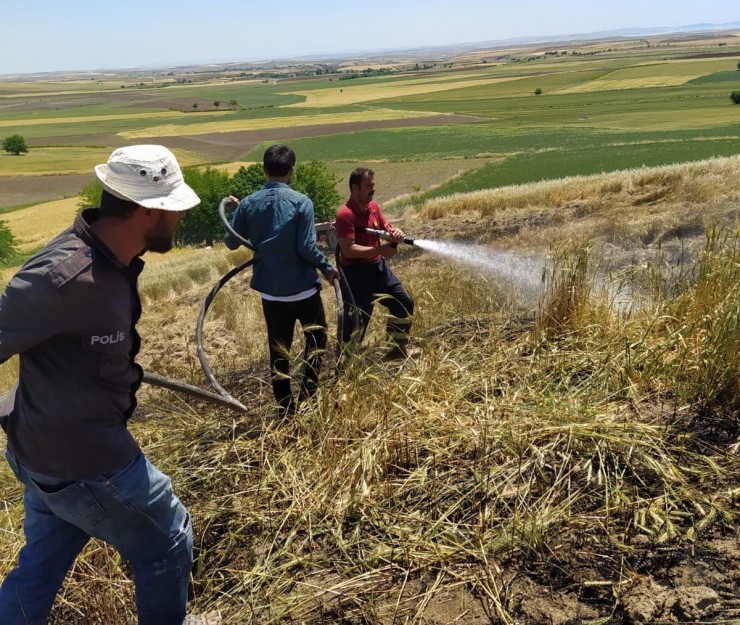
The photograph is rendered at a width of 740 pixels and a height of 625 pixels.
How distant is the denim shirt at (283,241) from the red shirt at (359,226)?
27.9 inches

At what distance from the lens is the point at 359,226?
5293 mm

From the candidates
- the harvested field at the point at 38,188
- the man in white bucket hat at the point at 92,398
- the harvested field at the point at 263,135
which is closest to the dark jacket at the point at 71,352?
the man in white bucket hat at the point at 92,398

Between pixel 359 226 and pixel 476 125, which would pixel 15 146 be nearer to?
pixel 476 125

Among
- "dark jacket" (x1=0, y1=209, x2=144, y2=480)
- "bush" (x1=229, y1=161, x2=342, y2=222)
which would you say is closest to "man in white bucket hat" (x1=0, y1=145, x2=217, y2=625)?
"dark jacket" (x1=0, y1=209, x2=144, y2=480)

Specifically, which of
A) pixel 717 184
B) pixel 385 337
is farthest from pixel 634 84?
pixel 385 337

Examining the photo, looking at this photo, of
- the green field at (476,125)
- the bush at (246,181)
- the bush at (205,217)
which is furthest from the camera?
the bush at (205,217)

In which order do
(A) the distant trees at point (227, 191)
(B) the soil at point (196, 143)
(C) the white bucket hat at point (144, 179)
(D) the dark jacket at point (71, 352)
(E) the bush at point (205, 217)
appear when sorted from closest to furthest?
(D) the dark jacket at point (71, 352), (C) the white bucket hat at point (144, 179), (A) the distant trees at point (227, 191), (E) the bush at point (205, 217), (B) the soil at point (196, 143)

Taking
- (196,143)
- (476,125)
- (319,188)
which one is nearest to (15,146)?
(196,143)

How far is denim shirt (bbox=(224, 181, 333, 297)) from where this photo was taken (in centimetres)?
439

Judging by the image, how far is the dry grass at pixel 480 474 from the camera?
2334mm

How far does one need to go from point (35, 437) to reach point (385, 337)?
10.5 feet

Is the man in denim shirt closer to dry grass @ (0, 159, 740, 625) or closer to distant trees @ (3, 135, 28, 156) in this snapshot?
dry grass @ (0, 159, 740, 625)

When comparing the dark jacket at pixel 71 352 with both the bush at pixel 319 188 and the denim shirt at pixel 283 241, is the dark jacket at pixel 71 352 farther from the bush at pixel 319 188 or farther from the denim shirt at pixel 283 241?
the bush at pixel 319 188

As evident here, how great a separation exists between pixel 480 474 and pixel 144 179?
1721 mm
